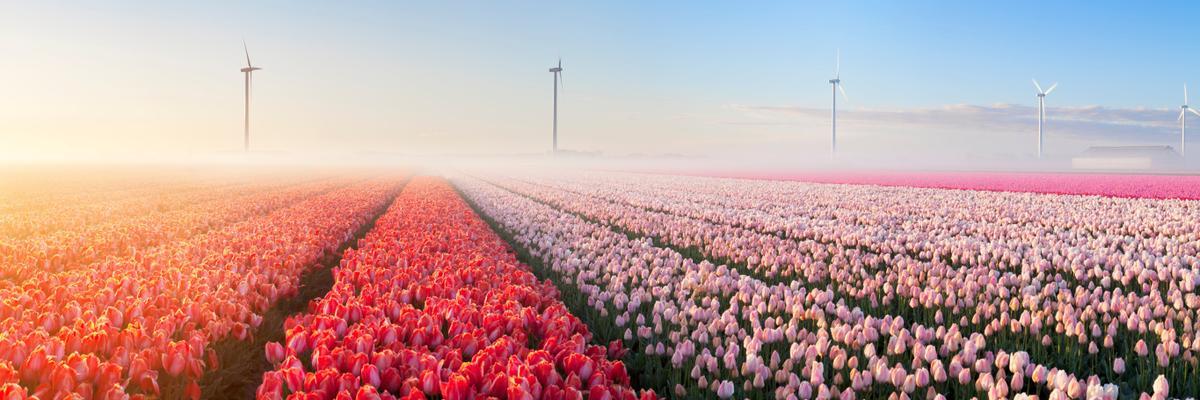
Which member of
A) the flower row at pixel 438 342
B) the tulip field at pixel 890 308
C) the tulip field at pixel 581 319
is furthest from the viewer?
the tulip field at pixel 890 308

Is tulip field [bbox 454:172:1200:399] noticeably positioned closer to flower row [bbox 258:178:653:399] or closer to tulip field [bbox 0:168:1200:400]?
tulip field [bbox 0:168:1200:400]

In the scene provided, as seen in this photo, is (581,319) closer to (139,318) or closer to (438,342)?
(438,342)

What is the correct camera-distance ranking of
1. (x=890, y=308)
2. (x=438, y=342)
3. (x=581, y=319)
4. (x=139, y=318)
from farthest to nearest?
(x=890, y=308) < (x=581, y=319) < (x=139, y=318) < (x=438, y=342)

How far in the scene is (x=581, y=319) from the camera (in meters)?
8.00

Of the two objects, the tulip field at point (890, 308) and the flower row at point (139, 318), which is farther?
the tulip field at point (890, 308)

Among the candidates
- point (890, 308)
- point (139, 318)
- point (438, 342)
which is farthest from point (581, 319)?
point (139, 318)

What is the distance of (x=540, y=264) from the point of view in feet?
38.4

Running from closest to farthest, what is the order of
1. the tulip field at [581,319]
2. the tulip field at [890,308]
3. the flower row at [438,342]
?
the flower row at [438,342], the tulip field at [581,319], the tulip field at [890,308]

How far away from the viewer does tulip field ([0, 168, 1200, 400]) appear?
4.72 meters

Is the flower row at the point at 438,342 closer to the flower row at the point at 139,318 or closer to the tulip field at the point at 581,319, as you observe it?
the tulip field at the point at 581,319

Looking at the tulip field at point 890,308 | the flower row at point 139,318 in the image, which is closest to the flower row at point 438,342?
the flower row at point 139,318

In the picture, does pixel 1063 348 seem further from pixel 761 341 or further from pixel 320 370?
pixel 320 370

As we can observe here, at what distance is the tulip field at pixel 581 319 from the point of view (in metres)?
4.72

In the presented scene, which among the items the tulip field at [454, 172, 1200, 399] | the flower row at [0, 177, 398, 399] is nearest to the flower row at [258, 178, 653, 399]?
the flower row at [0, 177, 398, 399]
